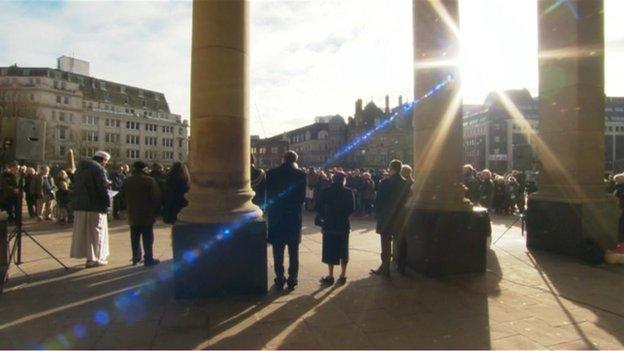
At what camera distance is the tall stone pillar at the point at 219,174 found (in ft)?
16.7

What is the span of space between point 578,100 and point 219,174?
7055mm

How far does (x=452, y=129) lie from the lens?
704 cm

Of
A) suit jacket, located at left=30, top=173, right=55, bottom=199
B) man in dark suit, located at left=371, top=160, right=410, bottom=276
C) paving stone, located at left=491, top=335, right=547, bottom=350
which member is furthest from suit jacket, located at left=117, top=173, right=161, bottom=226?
suit jacket, located at left=30, top=173, right=55, bottom=199

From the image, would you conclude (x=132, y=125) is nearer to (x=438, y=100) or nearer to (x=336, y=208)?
(x=438, y=100)

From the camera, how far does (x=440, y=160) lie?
701 cm

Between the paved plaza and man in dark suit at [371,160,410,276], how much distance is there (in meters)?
0.68

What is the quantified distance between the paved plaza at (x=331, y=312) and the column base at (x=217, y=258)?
18 centimetres

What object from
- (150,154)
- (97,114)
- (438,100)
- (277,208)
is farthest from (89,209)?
(150,154)

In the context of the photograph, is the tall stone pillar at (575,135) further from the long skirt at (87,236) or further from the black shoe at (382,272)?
the long skirt at (87,236)

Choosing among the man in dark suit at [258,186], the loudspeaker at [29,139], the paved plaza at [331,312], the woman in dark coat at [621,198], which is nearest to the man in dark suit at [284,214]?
the paved plaza at [331,312]

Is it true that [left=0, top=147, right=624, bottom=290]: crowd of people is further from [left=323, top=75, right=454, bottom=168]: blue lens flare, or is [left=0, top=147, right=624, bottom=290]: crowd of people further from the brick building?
[left=323, top=75, right=454, bottom=168]: blue lens flare

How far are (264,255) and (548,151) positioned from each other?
21.8 ft

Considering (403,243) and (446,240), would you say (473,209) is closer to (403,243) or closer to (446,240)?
(446,240)

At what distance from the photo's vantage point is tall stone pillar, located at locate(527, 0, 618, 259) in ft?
25.6
